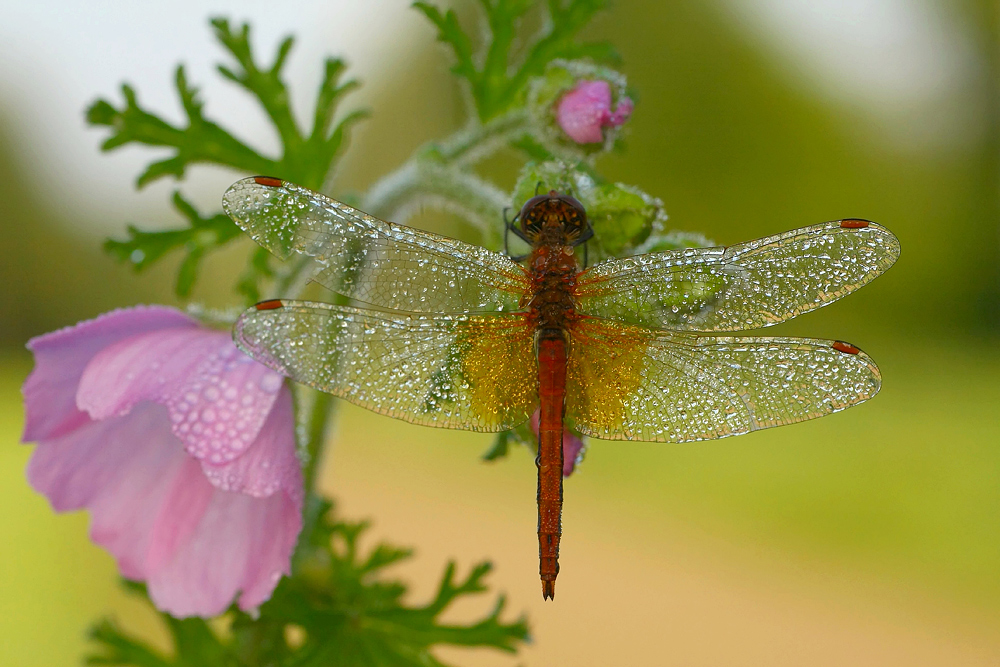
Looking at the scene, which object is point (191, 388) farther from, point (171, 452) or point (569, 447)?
point (569, 447)

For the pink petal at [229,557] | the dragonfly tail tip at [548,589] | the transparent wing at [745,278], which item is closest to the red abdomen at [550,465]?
the dragonfly tail tip at [548,589]

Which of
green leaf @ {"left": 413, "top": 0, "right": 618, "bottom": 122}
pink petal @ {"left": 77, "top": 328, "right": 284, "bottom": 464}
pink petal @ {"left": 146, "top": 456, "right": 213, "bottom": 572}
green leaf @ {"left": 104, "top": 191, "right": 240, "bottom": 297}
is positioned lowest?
pink petal @ {"left": 146, "top": 456, "right": 213, "bottom": 572}

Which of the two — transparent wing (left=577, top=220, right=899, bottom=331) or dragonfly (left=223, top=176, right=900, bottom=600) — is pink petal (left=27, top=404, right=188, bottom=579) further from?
transparent wing (left=577, top=220, right=899, bottom=331)

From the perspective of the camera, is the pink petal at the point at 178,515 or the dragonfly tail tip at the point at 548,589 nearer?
the dragonfly tail tip at the point at 548,589

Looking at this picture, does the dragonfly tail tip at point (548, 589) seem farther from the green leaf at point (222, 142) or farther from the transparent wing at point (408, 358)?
the green leaf at point (222, 142)

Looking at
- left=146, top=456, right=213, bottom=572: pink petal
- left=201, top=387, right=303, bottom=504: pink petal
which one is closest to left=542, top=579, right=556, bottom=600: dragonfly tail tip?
left=201, top=387, right=303, bottom=504: pink petal
